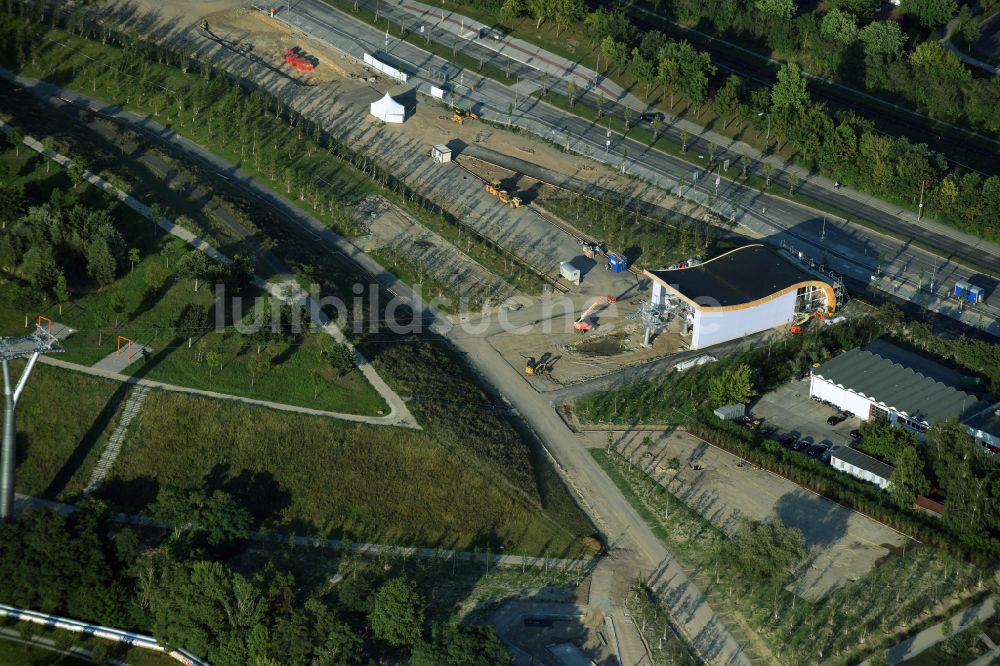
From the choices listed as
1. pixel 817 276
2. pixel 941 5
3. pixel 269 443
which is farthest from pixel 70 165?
pixel 941 5

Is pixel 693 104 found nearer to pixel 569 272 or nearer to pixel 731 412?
pixel 569 272

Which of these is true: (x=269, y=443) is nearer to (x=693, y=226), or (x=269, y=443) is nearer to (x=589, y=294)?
(x=589, y=294)

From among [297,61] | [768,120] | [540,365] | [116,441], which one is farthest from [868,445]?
[297,61]

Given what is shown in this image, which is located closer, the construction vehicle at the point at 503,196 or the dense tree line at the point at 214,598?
the dense tree line at the point at 214,598

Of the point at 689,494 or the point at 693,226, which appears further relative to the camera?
the point at 693,226

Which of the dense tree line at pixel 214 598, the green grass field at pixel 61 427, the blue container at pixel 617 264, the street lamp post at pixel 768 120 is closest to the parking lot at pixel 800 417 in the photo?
the blue container at pixel 617 264

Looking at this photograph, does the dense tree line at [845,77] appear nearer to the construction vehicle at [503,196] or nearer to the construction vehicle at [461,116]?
the construction vehicle at [461,116]

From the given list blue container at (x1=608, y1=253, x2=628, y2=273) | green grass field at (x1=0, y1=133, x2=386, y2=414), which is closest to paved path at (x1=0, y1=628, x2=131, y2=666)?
green grass field at (x1=0, y1=133, x2=386, y2=414)
